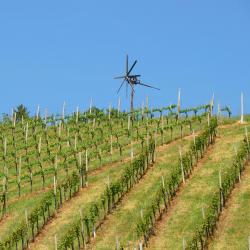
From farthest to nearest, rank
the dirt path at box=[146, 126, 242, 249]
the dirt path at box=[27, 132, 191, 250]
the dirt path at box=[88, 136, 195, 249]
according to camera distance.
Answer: the dirt path at box=[27, 132, 191, 250], the dirt path at box=[88, 136, 195, 249], the dirt path at box=[146, 126, 242, 249]

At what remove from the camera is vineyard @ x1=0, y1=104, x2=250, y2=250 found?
44.0m

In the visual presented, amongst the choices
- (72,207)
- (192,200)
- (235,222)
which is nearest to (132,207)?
(192,200)

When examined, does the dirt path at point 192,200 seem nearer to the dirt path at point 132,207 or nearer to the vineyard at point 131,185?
the vineyard at point 131,185

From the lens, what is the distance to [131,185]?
54.1m

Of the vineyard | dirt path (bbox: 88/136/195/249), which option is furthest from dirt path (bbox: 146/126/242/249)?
dirt path (bbox: 88/136/195/249)

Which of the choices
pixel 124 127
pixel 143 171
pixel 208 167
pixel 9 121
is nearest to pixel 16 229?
pixel 143 171

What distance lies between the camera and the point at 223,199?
156 ft

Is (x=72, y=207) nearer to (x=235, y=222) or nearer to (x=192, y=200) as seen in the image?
(x=192, y=200)

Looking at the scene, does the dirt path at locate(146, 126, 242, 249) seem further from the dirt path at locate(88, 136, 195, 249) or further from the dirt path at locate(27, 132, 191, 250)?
the dirt path at locate(27, 132, 191, 250)

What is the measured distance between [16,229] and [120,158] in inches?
650

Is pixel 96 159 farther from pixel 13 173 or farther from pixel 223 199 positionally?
pixel 223 199

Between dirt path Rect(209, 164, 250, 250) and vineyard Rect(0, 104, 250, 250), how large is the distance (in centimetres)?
7

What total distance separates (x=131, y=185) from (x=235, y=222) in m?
12.6

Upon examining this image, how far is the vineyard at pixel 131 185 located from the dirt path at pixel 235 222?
0.23 feet
